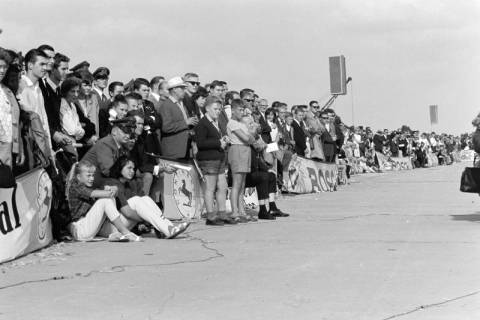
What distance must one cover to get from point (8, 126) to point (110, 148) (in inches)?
80.2

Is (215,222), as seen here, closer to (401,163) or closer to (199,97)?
(199,97)

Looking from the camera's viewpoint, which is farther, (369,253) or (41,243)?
(41,243)

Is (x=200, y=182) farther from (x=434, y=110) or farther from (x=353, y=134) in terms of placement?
(x=434, y=110)

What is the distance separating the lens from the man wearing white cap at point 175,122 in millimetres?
14656

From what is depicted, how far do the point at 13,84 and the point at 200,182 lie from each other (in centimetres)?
513

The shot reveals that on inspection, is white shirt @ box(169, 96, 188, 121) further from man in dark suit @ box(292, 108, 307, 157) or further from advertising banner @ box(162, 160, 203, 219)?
man in dark suit @ box(292, 108, 307, 157)

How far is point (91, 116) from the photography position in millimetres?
13367

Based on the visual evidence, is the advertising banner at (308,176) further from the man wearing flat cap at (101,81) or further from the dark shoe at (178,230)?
the dark shoe at (178,230)

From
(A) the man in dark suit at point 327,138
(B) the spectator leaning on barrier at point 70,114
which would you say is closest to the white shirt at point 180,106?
(B) the spectator leaning on barrier at point 70,114

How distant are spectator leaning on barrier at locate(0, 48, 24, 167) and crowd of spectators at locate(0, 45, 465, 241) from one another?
11mm

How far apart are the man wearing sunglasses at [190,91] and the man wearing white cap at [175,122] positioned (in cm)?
53

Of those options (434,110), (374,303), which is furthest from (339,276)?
(434,110)

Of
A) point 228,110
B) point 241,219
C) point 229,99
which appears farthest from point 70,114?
point 229,99

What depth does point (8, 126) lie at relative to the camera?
1023cm
